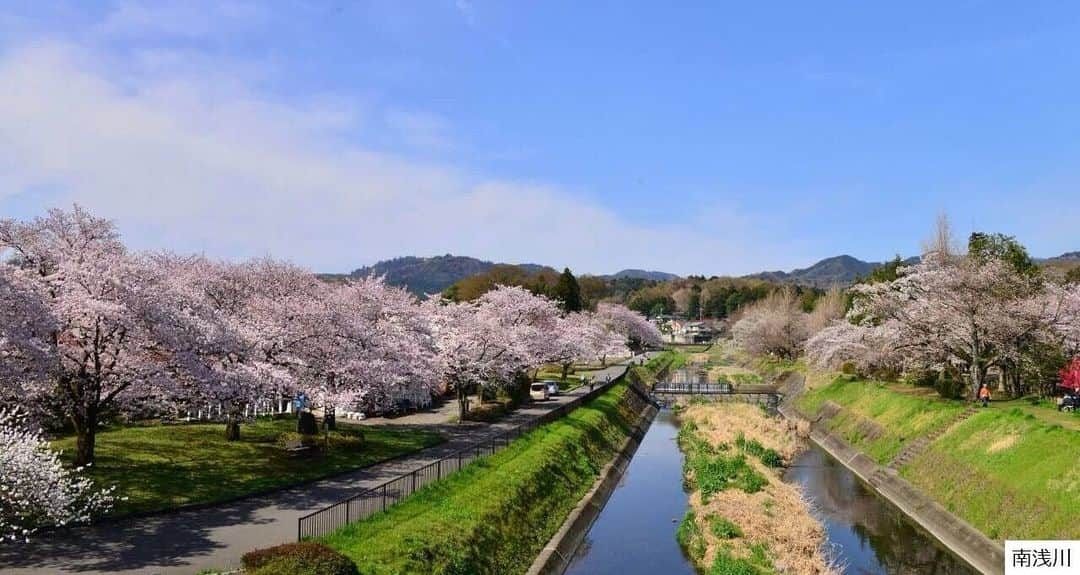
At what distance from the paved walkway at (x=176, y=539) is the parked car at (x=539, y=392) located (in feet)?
108

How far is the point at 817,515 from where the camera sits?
31.9 meters

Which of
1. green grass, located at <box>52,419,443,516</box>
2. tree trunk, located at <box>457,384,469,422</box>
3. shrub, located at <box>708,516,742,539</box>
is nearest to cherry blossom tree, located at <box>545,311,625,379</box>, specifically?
tree trunk, located at <box>457,384,469,422</box>

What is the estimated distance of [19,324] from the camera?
21016 mm

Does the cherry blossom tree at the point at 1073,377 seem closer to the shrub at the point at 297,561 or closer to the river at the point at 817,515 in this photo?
the river at the point at 817,515

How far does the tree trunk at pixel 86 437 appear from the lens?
23.9 m

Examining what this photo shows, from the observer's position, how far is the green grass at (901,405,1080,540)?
23.8 m

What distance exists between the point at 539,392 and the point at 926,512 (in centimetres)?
3186

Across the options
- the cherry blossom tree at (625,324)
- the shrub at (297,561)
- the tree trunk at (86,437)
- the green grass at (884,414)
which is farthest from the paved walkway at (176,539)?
the cherry blossom tree at (625,324)

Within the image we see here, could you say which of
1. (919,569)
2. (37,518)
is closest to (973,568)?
(919,569)

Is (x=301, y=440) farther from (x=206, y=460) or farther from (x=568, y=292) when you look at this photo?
(x=568, y=292)

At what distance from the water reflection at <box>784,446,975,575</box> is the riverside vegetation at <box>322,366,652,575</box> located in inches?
418

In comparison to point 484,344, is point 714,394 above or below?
below

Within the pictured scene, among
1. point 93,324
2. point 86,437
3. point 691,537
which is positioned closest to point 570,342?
point 691,537

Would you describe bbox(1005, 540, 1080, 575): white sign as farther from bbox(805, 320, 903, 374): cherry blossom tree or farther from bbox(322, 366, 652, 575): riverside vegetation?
bbox(805, 320, 903, 374): cherry blossom tree
